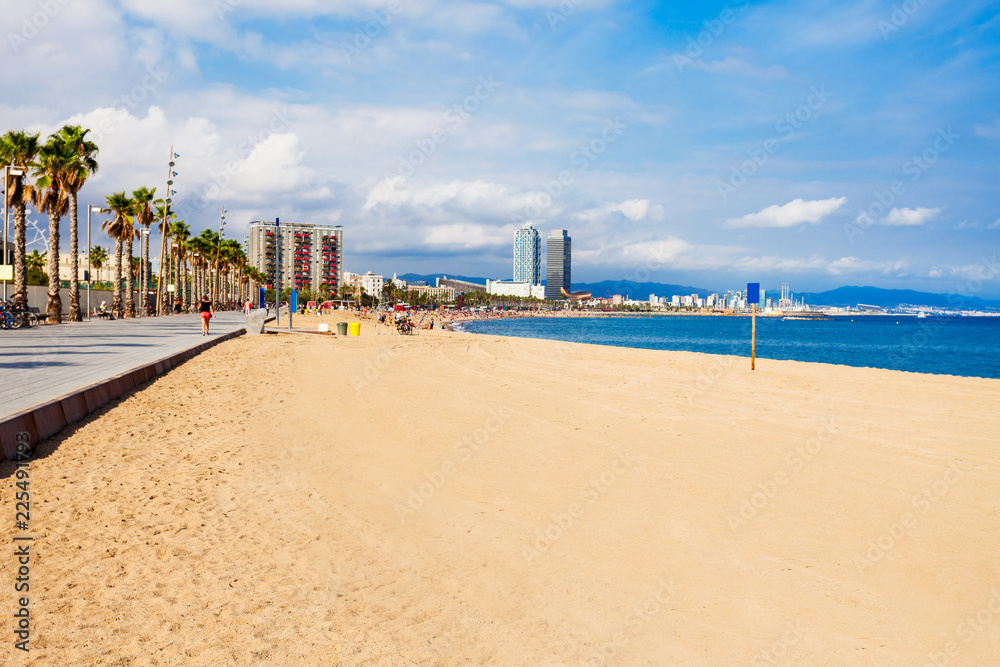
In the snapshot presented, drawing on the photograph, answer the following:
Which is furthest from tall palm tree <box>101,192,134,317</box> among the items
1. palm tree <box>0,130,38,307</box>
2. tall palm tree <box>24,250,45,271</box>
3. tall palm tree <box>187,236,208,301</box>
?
tall palm tree <box>24,250,45,271</box>

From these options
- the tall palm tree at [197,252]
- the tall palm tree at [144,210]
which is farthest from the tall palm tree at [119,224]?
the tall palm tree at [197,252]

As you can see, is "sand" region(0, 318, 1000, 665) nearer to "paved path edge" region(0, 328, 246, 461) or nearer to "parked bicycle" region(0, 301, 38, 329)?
"paved path edge" region(0, 328, 246, 461)

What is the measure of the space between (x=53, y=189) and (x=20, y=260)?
6.05 meters

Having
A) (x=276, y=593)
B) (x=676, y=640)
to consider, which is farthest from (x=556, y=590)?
(x=276, y=593)

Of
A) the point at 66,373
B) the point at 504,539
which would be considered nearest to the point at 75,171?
the point at 66,373

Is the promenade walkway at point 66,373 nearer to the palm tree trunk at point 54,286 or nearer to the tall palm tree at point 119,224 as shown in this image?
the palm tree trunk at point 54,286

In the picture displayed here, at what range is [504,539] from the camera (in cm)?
561

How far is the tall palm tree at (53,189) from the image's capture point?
32219mm

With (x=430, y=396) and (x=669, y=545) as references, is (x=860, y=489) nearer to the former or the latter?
(x=669, y=545)

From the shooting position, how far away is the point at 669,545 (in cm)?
552

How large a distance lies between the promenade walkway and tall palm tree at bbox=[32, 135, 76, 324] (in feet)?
40.9

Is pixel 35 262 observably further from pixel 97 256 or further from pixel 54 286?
pixel 54 286

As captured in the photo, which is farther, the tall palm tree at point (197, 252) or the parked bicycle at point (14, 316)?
the tall palm tree at point (197, 252)

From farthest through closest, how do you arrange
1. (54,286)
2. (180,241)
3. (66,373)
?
1. (180,241)
2. (54,286)
3. (66,373)
